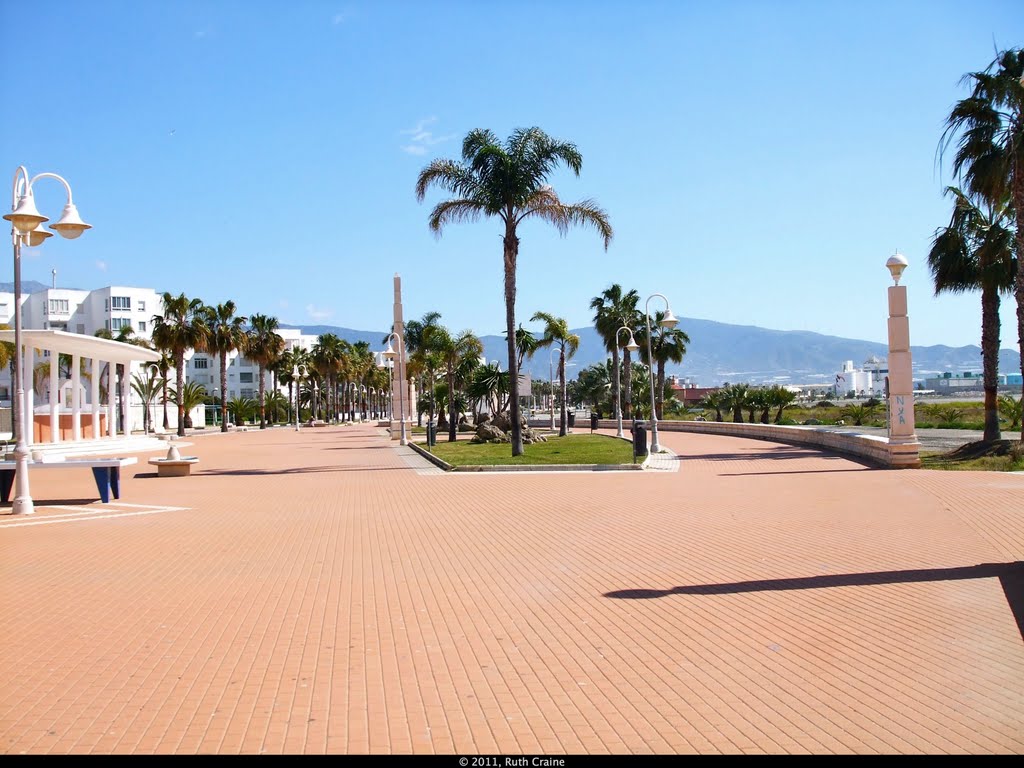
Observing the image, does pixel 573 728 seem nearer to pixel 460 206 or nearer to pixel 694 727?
pixel 694 727

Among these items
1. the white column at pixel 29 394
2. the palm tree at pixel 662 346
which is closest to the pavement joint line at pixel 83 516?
the white column at pixel 29 394

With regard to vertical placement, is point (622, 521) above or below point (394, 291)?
below

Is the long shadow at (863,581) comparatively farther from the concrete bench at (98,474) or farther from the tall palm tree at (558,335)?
the tall palm tree at (558,335)

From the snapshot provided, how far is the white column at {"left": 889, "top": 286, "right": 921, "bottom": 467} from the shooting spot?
21.2m

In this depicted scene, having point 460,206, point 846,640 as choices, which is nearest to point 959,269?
point 460,206

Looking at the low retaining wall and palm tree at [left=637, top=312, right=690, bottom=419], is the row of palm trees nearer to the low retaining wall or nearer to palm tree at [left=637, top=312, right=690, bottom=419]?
the low retaining wall

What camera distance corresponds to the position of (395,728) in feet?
15.5

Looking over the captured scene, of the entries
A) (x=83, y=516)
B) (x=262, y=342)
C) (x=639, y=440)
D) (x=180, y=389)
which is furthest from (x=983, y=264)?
(x=262, y=342)

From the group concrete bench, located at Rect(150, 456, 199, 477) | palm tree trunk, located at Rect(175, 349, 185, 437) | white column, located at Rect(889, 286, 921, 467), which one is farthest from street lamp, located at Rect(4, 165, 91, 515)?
palm tree trunk, located at Rect(175, 349, 185, 437)

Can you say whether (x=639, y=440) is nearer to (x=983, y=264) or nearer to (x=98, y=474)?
(x=983, y=264)

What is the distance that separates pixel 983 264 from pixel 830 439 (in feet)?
23.5

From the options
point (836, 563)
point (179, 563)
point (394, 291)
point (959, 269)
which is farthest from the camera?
point (394, 291)
